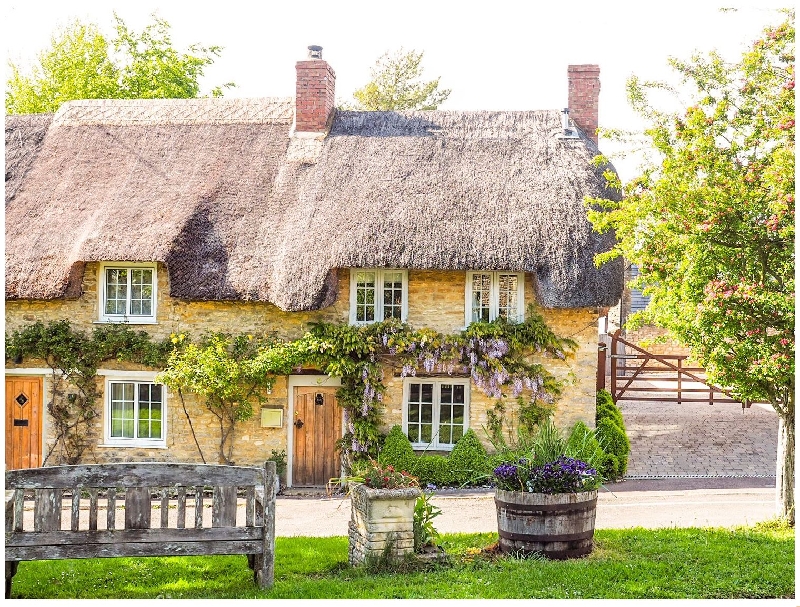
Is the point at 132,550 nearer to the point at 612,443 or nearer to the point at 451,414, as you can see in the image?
the point at 451,414

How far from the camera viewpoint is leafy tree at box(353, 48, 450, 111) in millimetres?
34031

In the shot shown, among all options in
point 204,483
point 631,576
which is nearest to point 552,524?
point 631,576

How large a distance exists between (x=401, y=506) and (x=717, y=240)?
16.0 feet

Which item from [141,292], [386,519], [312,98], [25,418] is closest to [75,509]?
[386,519]

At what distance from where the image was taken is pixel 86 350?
50.9ft

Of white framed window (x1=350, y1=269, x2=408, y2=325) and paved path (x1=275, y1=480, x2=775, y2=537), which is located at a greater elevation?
white framed window (x1=350, y1=269, x2=408, y2=325)

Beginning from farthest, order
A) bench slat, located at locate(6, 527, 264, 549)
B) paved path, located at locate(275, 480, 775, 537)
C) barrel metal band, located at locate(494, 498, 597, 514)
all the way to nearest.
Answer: paved path, located at locate(275, 480, 775, 537)
barrel metal band, located at locate(494, 498, 597, 514)
bench slat, located at locate(6, 527, 264, 549)

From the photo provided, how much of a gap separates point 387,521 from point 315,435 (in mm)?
7174

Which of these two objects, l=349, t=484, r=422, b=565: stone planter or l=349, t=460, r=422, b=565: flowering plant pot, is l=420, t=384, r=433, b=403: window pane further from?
l=349, t=484, r=422, b=565: stone planter

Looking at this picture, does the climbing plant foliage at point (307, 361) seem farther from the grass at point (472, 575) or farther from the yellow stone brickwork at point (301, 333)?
the grass at point (472, 575)

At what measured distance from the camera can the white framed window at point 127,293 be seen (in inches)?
621

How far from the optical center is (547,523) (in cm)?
910

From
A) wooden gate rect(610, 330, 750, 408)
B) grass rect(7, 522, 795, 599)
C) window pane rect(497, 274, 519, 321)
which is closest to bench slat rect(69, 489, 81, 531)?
grass rect(7, 522, 795, 599)

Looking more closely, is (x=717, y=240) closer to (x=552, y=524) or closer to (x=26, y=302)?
(x=552, y=524)
